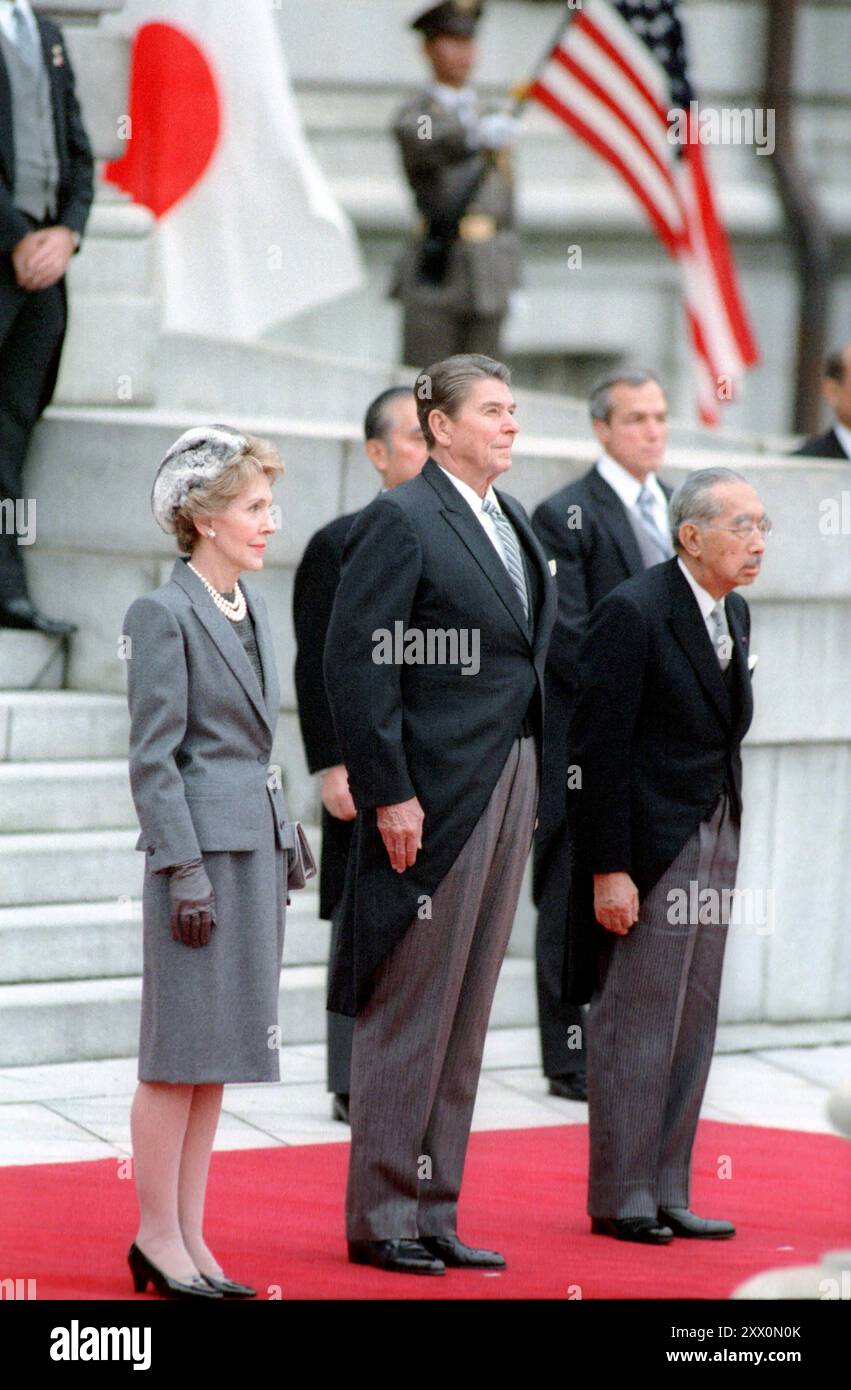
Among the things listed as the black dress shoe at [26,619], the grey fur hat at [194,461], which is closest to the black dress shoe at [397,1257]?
the grey fur hat at [194,461]

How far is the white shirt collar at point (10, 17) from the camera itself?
9227 mm

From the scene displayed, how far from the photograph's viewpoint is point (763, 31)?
1836 centimetres

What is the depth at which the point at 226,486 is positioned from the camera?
18.8 feet

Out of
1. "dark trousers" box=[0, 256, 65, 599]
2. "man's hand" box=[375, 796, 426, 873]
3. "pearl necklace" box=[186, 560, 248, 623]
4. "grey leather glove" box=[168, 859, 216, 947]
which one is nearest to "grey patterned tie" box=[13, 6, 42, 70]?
"dark trousers" box=[0, 256, 65, 599]

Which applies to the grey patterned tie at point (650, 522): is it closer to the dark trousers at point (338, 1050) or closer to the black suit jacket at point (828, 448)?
the dark trousers at point (338, 1050)

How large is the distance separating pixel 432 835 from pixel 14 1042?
7.58 ft

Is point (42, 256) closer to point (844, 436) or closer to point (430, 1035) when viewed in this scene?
point (844, 436)

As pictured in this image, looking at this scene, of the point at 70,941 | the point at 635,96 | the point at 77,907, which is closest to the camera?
the point at 70,941

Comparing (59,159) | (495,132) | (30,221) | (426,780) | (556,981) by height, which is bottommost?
(556,981)

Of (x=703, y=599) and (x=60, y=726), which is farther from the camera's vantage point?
(x=60, y=726)

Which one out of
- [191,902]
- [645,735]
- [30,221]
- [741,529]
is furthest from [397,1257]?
[30,221]

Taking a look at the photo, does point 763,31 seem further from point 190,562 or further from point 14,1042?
point 190,562

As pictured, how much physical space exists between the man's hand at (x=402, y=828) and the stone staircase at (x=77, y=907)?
7.38 ft

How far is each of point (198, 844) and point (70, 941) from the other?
269cm
